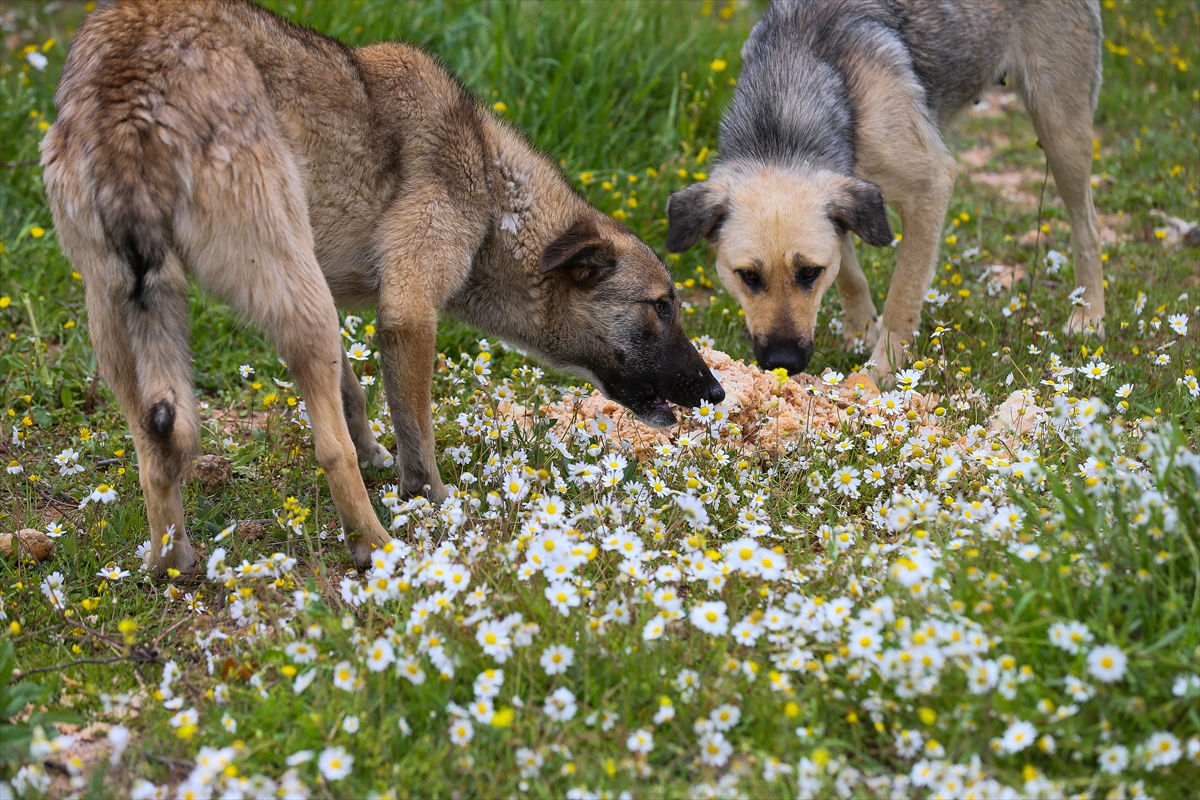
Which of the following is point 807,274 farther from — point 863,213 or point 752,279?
point 863,213

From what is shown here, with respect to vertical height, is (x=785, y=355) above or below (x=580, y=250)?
below

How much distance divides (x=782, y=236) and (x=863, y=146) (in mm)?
804

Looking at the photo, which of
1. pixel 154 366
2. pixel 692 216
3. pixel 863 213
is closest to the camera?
pixel 154 366

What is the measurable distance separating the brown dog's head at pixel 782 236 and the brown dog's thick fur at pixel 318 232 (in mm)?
711

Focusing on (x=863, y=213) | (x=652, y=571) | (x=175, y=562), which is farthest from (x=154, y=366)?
(x=863, y=213)

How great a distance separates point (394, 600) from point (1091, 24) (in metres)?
4.95

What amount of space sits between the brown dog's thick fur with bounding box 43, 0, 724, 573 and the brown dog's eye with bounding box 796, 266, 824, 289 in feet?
2.88

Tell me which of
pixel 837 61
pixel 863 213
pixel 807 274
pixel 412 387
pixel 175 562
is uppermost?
pixel 837 61

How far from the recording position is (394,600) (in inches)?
124

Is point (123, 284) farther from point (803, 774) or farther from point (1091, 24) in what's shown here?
point (1091, 24)

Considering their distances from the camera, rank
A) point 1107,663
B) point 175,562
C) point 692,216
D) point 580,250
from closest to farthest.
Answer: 1. point 1107,663
2. point 175,562
3. point 580,250
4. point 692,216

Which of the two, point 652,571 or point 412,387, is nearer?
point 652,571

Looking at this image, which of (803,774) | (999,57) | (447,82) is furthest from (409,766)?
(999,57)

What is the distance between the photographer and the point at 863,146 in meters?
5.37
